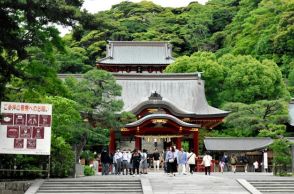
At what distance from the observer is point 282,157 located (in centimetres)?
2483

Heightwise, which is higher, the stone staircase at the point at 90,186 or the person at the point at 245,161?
the person at the point at 245,161

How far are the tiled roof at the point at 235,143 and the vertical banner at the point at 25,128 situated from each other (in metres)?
18.3

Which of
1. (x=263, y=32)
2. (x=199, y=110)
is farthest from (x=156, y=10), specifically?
(x=199, y=110)

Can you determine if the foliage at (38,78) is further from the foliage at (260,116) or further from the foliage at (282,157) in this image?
the foliage at (260,116)

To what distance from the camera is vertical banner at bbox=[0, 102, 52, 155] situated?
1884 cm

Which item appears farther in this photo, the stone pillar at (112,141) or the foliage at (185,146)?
the foliage at (185,146)

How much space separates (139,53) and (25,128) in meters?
38.0

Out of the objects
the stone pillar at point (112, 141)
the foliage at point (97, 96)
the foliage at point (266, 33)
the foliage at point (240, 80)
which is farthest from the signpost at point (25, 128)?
the foliage at point (266, 33)

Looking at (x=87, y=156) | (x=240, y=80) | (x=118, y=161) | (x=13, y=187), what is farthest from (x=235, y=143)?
(x=13, y=187)

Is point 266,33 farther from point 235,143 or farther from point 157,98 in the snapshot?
point 157,98

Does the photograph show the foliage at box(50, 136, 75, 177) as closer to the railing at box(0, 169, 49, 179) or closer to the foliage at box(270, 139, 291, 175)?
the railing at box(0, 169, 49, 179)

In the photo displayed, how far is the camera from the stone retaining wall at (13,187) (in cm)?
1830

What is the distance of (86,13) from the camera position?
1669 cm

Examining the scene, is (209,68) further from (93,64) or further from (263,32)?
(93,64)
